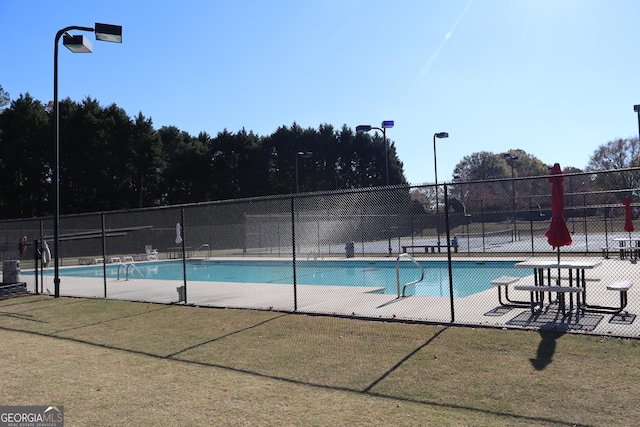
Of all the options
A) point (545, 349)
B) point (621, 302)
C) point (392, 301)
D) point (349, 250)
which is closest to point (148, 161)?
point (349, 250)

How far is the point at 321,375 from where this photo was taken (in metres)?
5.43

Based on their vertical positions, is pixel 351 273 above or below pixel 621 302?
below

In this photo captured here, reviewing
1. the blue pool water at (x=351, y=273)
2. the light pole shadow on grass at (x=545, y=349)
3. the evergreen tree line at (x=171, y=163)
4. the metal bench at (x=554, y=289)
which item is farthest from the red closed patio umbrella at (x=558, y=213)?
the evergreen tree line at (x=171, y=163)

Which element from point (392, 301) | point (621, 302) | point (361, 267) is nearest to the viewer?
point (621, 302)

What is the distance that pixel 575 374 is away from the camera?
5.11 m

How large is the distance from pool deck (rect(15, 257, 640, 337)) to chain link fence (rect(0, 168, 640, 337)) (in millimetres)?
34

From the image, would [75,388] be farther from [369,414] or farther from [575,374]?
[575,374]

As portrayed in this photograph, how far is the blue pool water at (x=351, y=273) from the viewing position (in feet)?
48.9

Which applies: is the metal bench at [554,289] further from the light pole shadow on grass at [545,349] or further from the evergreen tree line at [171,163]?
the evergreen tree line at [171,163]

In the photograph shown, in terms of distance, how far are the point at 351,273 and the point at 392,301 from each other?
339 inches

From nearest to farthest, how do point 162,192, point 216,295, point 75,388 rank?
point 75,388 < point 216,295 < point 162,192

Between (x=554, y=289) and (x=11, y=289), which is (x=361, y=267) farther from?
(x=554, y=289)

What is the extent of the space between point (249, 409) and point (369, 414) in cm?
106

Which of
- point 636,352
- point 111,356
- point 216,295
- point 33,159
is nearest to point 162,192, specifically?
point 33,159
